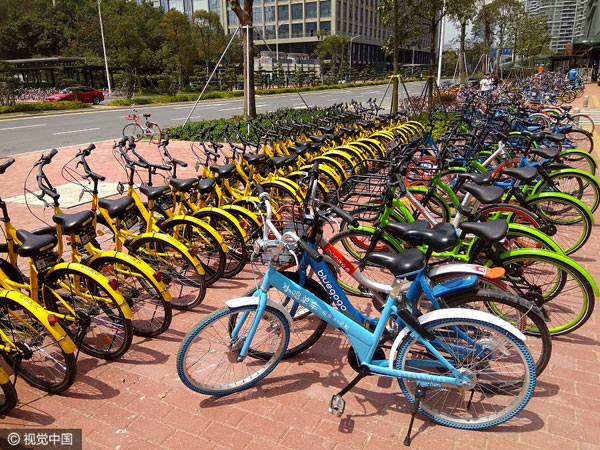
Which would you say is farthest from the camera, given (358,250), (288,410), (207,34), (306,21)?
(306,21)

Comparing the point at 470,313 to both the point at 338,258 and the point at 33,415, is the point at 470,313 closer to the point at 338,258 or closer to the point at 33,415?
the point at 338,258

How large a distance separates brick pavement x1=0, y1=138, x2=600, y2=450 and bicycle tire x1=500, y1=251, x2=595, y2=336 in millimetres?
146

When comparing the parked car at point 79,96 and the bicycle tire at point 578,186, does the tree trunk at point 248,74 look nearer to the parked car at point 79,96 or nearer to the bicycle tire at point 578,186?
the bicycle tire at point 578,186

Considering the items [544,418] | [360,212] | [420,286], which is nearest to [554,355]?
[544,418]

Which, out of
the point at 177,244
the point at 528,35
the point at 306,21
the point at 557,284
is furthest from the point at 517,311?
the point at 306,21

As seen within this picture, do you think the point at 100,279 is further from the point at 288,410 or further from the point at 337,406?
the point at 337,406

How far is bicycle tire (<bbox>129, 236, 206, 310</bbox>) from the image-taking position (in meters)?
3.57

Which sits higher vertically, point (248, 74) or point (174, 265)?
point (248, 74)

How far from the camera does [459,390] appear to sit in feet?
7.73

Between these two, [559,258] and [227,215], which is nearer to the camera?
[559,258]

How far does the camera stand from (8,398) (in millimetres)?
2500

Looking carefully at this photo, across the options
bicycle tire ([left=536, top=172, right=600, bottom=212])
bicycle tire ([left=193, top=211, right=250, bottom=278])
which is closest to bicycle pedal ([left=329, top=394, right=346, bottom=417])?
bicycle tire ([left=193, top=211, right=250, bottom=278])

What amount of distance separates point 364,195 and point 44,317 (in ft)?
9.99

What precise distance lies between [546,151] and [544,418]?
127 inches
